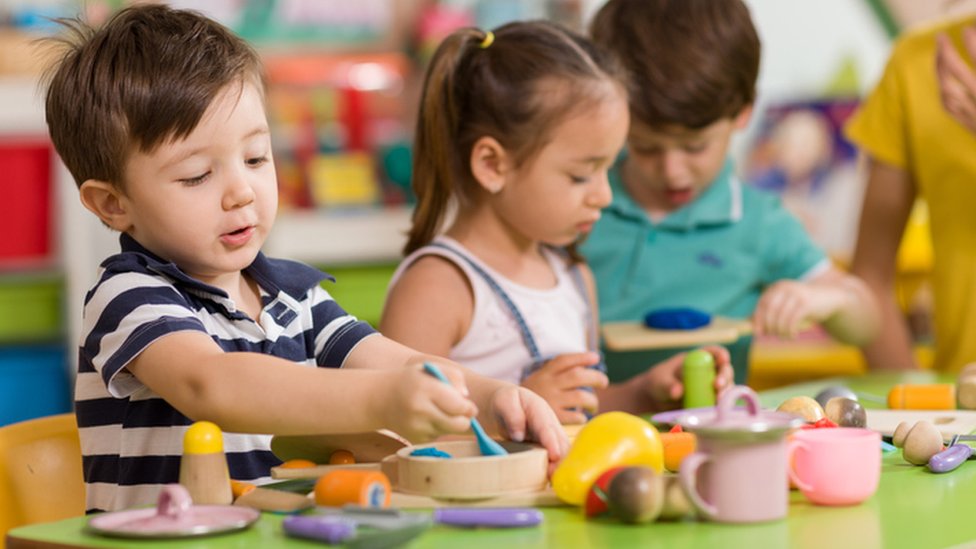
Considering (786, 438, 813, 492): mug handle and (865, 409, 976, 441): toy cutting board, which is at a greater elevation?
(786, 438, 813, 492): mug handle

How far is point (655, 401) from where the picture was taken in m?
1.52

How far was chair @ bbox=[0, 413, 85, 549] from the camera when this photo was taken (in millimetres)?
1142

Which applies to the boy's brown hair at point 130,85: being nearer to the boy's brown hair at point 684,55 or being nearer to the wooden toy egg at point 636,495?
the wooden toy egg at point 636,495

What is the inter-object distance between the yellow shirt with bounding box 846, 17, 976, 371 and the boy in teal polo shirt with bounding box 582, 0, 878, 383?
0.71 feet

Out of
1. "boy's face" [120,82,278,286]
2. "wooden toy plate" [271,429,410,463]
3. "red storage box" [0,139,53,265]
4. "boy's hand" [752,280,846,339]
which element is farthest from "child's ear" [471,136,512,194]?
"red storage box" [0,139,53,265]

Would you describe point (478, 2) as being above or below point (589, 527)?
above

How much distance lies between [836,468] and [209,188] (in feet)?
1.71

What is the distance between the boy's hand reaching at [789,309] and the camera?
1.56 meters

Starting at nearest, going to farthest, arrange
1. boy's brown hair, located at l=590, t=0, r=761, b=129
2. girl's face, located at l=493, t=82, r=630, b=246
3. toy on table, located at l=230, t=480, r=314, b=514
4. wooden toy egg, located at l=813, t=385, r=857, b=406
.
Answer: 1. toy on table, located at l=230, t=480, r=314, b=514
2. wooden toy egg, located at l=813, t=385, r=857, b=406
3. girl's face, located at l=493, t=82, r=630, b=246
4. boy's brown hair, located at l=590, t=0, r=761, b=129

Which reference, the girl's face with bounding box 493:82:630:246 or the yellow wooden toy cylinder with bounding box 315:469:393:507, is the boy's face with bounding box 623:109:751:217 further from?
the yellow wooden toy cylinder with bounding box 315:469:393:507

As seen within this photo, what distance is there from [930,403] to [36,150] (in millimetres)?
2460

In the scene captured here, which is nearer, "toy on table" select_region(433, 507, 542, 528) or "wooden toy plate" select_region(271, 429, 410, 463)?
"toy on table" select_region(433, 507, 542, 528)

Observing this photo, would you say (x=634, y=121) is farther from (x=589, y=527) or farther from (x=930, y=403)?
(x=589, y=527)

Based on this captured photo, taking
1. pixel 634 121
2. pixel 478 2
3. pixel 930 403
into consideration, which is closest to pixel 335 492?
pixel 930 403
